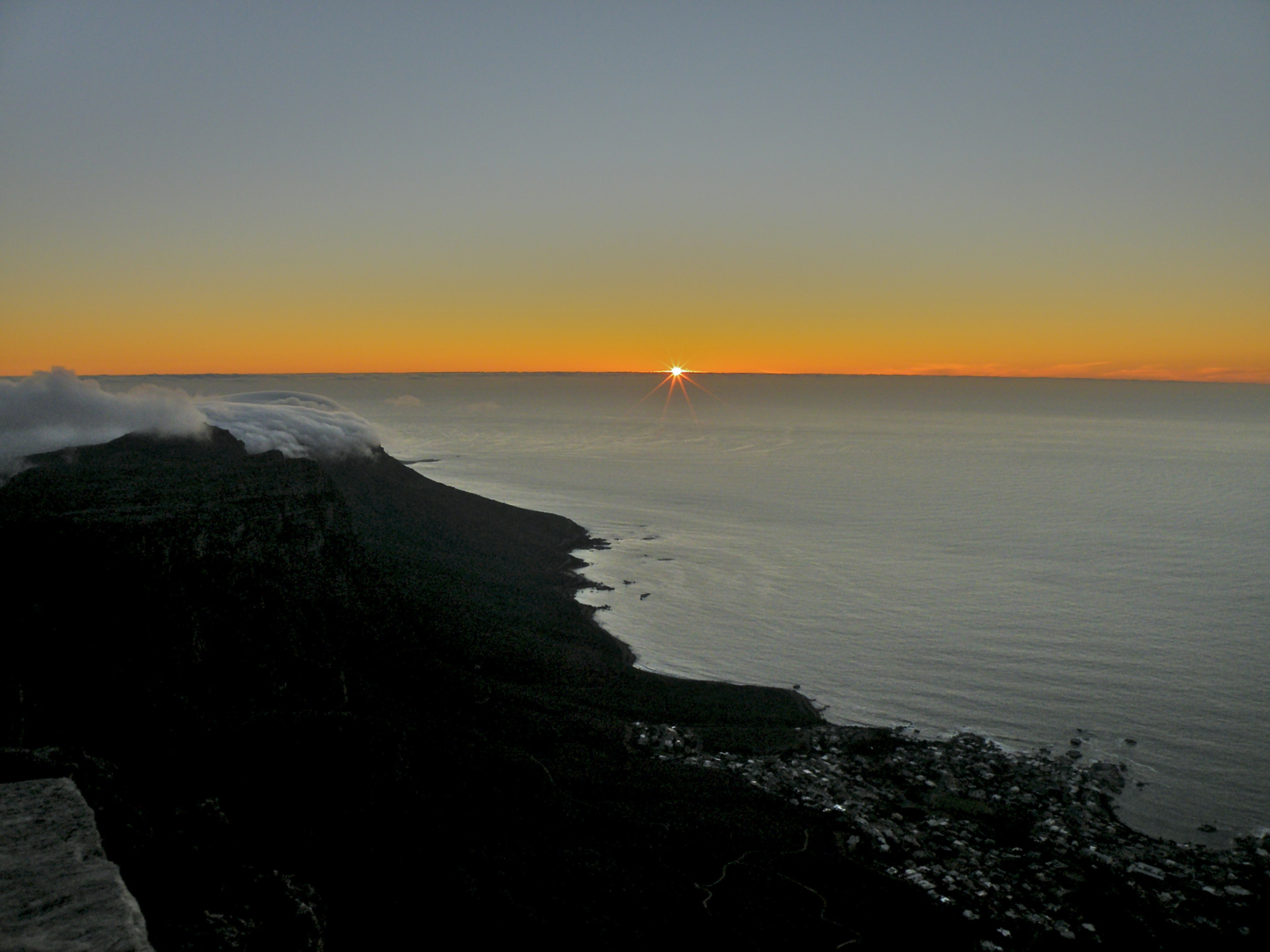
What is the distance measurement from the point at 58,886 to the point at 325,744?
1252cm

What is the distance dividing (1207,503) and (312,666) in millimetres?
96474

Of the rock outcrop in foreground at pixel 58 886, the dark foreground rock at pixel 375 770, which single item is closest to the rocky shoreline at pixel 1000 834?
the dark foreground rock at pixel 375 770

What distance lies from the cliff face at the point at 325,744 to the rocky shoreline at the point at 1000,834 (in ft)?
3.70

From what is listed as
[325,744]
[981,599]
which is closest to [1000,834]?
[325,744]

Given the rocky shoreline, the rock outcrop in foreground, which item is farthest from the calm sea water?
the rock outcrop in foreground

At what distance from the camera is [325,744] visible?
17.9 meters

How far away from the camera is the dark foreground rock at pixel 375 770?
14.2 metres

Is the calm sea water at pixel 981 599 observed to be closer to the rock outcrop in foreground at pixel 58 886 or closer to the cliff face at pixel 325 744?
the cliff face at pixel 325 744

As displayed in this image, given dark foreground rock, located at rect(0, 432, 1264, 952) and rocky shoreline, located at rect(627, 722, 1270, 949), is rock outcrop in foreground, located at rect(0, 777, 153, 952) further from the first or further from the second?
rocky shoreline, located at rect(627, 722, 1270, 949)

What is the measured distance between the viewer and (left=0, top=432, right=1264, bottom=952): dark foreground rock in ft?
46.6

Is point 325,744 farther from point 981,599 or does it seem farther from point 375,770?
point 981,599

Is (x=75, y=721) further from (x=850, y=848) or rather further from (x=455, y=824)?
(x=850, y=848)

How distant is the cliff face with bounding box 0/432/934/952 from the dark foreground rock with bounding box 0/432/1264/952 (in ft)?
0.24

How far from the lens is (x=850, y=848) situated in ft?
63.1
